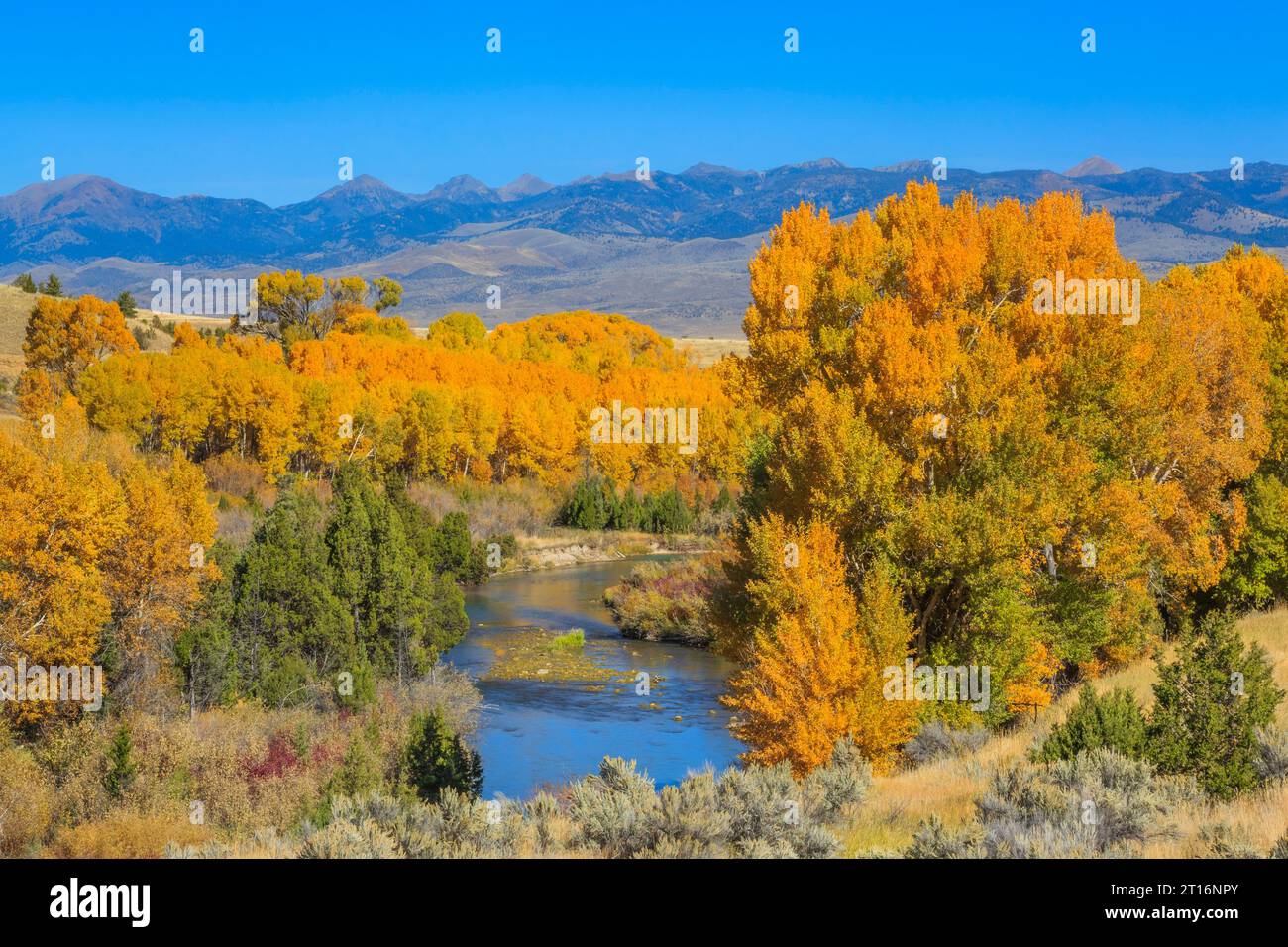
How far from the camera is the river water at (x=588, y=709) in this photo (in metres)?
33.5

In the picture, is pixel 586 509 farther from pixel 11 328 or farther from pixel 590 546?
pixel 11 328

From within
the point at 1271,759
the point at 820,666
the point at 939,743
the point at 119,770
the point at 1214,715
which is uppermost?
the point at 1214,715

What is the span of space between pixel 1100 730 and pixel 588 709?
25.0 metres

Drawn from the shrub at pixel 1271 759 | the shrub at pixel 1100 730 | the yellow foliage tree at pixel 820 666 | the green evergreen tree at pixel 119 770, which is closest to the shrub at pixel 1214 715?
the shrub at pixel 1271 759

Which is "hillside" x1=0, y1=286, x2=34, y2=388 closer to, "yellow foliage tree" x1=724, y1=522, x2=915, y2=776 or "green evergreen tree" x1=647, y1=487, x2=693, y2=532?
"green evergreen tree" x1=647, y1=487, x2=693, y2=532

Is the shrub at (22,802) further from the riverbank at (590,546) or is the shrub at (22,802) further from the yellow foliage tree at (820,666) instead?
the riverbank at (590,546)

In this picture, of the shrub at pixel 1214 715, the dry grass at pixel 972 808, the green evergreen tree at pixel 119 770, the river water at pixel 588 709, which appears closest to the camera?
the dry grass at pixel 972 808

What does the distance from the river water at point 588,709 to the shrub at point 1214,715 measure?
29.0 ft

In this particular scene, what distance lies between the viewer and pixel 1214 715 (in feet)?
53.3

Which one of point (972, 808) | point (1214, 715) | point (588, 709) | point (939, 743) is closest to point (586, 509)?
point (588, 709)

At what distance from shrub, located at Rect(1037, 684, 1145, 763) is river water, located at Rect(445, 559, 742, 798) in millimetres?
7587

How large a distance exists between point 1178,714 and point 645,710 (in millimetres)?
24855

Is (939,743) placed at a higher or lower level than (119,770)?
higher

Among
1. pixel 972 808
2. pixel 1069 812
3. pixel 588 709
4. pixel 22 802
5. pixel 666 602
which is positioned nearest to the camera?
pixel 1069 812
